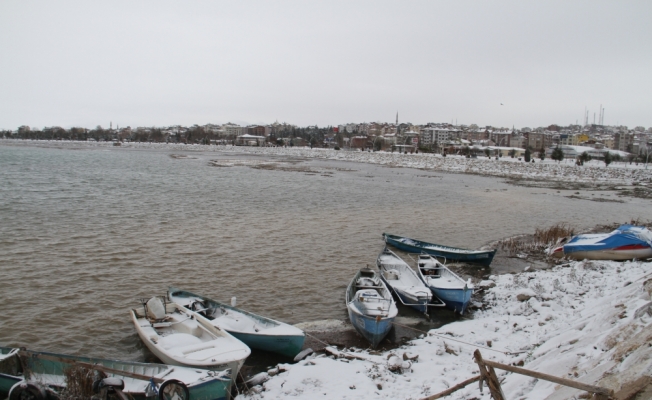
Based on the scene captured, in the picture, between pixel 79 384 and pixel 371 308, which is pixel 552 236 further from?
pixel 79 384

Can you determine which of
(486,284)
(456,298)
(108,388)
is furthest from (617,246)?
(108,388)

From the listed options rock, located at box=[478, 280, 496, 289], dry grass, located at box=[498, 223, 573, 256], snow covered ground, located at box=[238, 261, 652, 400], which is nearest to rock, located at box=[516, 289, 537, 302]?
snow covered ground, located at box=[238, 261, 652, 400]

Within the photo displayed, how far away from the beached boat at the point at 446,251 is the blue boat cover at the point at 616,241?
11.5 ft

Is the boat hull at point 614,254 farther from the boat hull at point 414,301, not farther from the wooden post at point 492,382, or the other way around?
the wooden post at point 492,382

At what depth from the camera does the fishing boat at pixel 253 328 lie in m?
10.3

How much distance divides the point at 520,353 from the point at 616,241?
11.4m

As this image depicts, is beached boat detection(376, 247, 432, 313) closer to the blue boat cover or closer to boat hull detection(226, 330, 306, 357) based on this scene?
boat hull detection(226, 330, 306, 357)

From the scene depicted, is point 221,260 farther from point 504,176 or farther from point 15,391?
point 504,176

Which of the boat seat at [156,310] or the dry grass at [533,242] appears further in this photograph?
the dry grass at [533,242]

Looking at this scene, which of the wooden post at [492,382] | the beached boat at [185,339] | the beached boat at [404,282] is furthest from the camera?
the beached boat at [404,282]

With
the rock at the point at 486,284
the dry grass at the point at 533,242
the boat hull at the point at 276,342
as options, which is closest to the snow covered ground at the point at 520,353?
the boat hull at the point at 276,342

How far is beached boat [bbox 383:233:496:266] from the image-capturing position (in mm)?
18484

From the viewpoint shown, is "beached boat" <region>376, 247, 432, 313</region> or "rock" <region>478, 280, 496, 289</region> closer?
"beached boat" <region>376, 247, 432, 313</region>

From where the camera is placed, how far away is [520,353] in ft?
30.8
